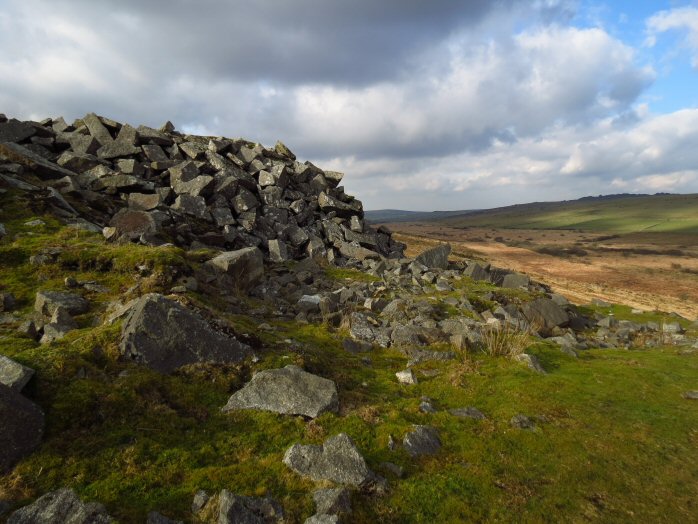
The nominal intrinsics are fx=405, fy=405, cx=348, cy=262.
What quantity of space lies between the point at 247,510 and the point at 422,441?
492 centimetres

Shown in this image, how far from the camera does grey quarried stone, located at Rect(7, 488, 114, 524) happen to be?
21.8 ft

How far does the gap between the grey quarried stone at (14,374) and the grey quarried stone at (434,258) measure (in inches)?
1224

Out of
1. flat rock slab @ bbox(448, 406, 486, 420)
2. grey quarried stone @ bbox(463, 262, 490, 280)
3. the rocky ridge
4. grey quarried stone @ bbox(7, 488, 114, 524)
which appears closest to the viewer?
grey quarried stone @ bbox(7, 488, 114, 524)

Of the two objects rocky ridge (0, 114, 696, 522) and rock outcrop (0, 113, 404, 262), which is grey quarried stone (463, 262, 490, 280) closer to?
rocky ridge (0, 114, 696, 522)

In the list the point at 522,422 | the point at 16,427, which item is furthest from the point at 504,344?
the point at 16,427

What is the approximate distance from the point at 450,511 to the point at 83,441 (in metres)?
7.79

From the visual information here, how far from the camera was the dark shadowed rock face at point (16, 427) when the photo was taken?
767 centimetres

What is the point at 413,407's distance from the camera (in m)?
12.5

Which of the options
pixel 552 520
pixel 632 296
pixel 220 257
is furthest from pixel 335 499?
pixel 632 296

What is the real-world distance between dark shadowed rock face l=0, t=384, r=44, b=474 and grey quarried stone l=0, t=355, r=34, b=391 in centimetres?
42

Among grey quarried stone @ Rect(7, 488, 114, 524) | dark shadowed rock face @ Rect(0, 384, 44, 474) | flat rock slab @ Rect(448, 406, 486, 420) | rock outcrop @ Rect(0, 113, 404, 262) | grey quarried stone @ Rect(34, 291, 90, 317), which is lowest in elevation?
flat rock slab @ Rect(448, 406, 486, 420)

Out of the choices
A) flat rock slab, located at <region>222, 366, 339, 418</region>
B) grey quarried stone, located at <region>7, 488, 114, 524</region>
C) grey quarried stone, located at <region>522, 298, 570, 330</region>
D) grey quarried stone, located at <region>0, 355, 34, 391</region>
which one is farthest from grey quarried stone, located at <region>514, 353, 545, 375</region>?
grey quarried stone, located at <region>0, 355, 34, 391</region>

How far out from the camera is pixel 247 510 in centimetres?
734

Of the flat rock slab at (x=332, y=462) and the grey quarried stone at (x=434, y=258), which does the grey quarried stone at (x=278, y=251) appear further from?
the flat rock slab at (x=332, y=462)
